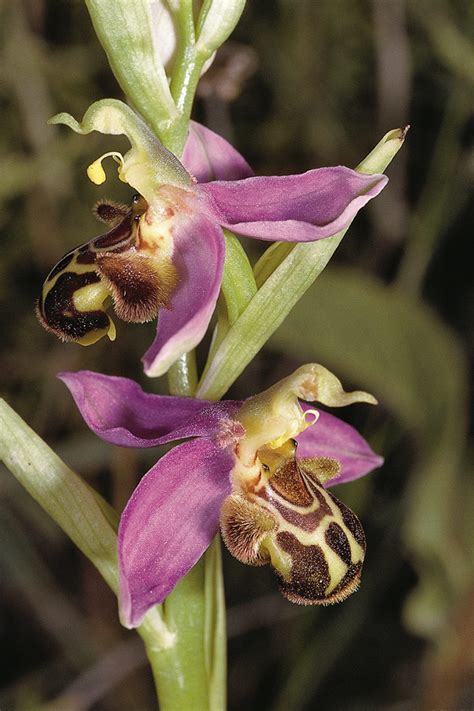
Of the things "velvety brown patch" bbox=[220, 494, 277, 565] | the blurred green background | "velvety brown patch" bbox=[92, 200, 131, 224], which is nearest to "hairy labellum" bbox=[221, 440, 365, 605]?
"velvety brown patch" bbox=[220, 494, 277, 565]

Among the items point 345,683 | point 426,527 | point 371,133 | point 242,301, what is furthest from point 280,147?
point 242,301

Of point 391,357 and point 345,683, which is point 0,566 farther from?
point 391,357

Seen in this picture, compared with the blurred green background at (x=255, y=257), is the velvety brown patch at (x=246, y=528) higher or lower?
higher

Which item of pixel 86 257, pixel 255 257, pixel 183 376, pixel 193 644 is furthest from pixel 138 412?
pixel 255 257

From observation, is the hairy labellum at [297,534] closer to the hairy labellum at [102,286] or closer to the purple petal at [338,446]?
the purple petal at [338,446]

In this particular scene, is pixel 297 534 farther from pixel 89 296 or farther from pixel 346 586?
pixel 89 296

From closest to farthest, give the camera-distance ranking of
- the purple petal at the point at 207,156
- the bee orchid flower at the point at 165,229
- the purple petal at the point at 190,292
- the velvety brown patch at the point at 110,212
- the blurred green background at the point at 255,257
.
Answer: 1. the purple petal at the point at 190,292
2. the bee orchid flower at the point at 165,229
3. the velvety brown patch at the point at 110,212
4. the purple petal at the point at 207,156
5. the blurred green background at the point at 255,257

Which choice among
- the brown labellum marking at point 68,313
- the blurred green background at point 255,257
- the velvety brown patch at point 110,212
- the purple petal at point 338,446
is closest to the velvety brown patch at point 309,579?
the purple petal at point 338,446
